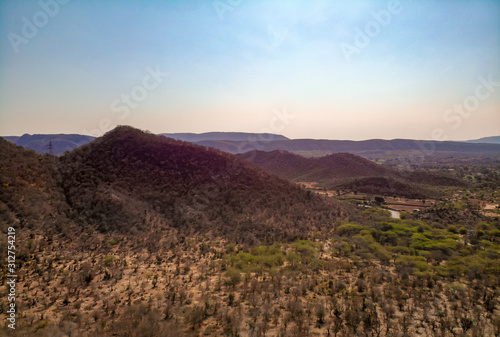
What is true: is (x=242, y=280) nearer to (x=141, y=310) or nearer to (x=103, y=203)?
(x=141, y=310)

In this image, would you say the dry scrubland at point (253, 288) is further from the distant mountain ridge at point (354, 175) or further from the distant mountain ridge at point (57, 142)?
the distant mountain ridge at point (57, 142)

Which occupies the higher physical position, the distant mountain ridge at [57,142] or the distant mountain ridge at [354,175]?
the distant mountain ridge at [57,142]

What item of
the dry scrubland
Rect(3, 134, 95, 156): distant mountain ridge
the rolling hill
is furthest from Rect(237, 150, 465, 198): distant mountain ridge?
Rect(3, 134, 95, 156): distant mountain ridge

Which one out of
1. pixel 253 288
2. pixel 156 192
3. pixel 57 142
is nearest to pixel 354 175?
pixel 156 192

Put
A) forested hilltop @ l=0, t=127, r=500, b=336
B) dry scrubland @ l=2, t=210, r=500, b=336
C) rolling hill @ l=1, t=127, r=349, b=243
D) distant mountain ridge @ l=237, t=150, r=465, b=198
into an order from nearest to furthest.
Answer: dry scrubland @ l=2, t=210, r=500, b=336 < forested hilltop @ l=0, t=127, r=500, b=336 < rolling hill @ l=1, t=127, r=349, b=243 < distant mountain ridge @ l=237, t=150, r=465, b=198

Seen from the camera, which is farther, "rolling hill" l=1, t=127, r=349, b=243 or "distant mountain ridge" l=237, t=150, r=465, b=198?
"distant mountain ridge" l=237, t=150, r=465, b=198

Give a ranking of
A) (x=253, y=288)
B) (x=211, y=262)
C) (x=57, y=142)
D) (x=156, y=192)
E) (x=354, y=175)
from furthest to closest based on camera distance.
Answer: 1. (x=57, y=142)
2. (x=354, y=175)
3. (x=156, y=192)
4. (x=211, y=262)
5. (x=253, y=288)

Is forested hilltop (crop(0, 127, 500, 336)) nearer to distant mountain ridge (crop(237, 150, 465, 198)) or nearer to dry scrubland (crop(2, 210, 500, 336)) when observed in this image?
dry scrubland (crop(2, 210, 500, 336))

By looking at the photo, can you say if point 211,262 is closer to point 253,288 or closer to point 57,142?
point 253,288

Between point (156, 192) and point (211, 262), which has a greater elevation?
point (156, 192)

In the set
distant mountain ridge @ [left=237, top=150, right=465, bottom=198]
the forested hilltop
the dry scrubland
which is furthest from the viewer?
distant mountain ridge @ [left=237, top=150, right=465, bottom=198]

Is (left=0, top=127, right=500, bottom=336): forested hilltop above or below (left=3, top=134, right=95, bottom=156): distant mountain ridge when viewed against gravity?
below

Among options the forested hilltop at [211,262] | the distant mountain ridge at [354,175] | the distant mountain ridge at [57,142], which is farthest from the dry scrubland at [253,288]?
the distant mountain ridge at [57,142]
